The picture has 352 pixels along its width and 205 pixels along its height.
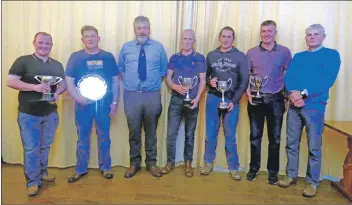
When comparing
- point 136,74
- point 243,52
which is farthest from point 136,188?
point 243,52

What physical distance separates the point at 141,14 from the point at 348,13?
1.91 metres

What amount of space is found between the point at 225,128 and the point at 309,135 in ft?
2.38

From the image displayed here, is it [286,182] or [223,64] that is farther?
[223,64]

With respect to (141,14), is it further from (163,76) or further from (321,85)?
(321,85)

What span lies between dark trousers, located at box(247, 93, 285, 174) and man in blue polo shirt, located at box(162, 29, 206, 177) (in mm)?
515

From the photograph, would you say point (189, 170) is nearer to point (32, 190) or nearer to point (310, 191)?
point (310, 191)

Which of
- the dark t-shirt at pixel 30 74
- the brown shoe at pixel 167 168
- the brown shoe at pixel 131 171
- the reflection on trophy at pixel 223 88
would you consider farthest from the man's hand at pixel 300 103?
the dark t-shirt at pixel 30 74

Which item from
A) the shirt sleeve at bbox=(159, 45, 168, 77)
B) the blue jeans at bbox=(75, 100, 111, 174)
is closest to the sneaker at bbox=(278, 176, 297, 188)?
the shirt sleeve at bbox=(159, 45, 168, 77)

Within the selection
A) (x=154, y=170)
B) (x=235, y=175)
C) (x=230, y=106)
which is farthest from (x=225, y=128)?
(x=154, y=170)

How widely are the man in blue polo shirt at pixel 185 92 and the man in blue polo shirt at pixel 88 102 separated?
53 centimetres

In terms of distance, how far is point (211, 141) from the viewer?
3.10m

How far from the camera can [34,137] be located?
8.54 ft

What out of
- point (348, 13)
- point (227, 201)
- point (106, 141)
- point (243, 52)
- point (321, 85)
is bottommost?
point (227, 201)

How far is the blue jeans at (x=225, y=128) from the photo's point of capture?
3.01 metres
